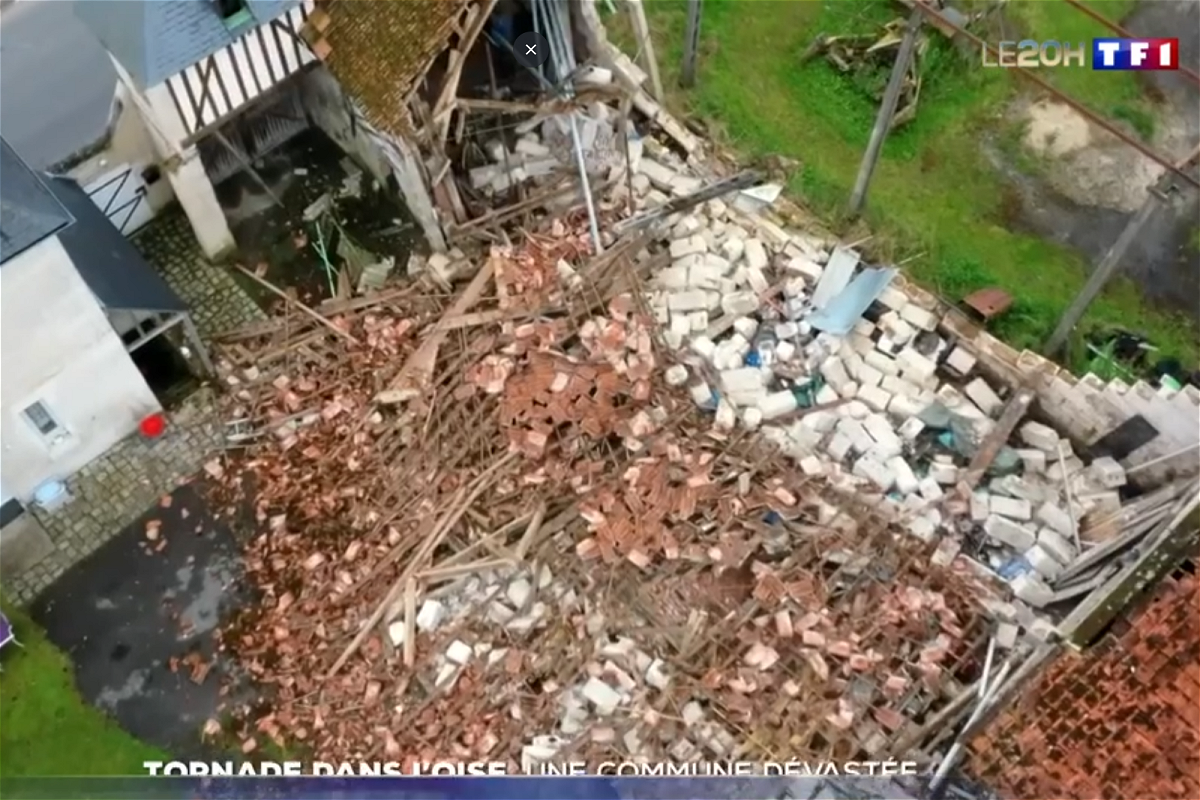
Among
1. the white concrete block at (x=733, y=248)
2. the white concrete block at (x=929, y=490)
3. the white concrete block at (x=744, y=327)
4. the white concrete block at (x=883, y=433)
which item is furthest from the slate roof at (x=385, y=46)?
the white concrete block at (x=929, y=490)

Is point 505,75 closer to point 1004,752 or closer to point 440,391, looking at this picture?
point 440,391

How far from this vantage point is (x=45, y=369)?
16781 mm

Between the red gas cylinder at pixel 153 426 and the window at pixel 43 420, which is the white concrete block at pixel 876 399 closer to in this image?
the red gas cylinder at pixel 153 426

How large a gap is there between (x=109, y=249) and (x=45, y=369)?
2205mm

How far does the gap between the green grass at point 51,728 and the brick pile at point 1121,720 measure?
11.5m

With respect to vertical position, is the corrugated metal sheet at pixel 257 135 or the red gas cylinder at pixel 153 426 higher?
the corrugated metal sheet at pixel 257 135

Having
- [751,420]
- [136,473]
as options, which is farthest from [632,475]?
[136,473]

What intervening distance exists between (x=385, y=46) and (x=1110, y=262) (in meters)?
11.1

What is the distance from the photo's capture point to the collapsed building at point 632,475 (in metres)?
16.5

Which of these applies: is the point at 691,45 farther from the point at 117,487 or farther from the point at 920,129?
the point at 117,487

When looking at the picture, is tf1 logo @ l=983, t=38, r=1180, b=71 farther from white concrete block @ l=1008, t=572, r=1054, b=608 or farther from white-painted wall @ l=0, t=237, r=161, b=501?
white-painted wall @ l=0, t=237, r=161, b=501

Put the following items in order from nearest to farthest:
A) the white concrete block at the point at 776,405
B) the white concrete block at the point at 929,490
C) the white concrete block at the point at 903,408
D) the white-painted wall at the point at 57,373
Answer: the white-painted wall at the point at 57,373
the white concrete block at the point at 929,490
the white concrete block at the point at 776,405
the white concrete block at the point at 903,408

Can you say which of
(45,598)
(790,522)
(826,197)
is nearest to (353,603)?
(45,598)

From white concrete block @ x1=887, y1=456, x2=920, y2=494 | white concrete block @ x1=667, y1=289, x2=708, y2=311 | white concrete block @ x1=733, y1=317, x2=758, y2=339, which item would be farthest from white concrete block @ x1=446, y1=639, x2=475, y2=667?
white concrete block @ x1=887, y1=456, x2=920, y2=494
